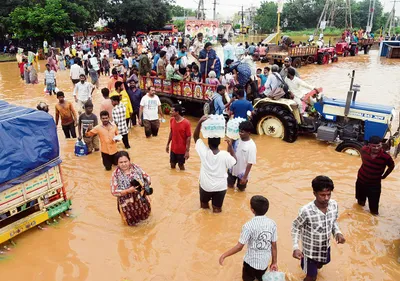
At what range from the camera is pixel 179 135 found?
637 cm

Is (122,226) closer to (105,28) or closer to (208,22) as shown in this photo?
(208,22)

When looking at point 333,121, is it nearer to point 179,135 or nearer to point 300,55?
point 179,135

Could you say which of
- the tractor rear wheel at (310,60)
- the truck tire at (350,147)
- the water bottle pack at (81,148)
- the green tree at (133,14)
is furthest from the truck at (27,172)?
the green tree at (133,14)

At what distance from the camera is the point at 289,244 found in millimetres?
4656

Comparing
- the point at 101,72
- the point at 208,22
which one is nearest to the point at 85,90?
the point at 101,72

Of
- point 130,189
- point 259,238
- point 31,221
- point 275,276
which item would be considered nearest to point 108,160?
point 31,221

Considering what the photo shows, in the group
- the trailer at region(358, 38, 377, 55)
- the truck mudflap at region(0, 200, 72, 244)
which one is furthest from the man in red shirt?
the trailer at region(358, 38, 377, 55)

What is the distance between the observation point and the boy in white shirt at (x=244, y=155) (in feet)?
16.9

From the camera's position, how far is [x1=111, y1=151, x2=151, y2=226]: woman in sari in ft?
15.1

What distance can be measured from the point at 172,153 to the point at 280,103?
3324 mm

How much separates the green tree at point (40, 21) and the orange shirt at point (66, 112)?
25609 mm

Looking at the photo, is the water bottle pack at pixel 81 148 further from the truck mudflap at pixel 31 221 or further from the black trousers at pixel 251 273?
the black trousers at pixel 251 273

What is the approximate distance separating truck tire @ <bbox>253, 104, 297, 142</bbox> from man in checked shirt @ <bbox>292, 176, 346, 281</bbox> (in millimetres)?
5180

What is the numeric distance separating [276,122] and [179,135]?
342cm
